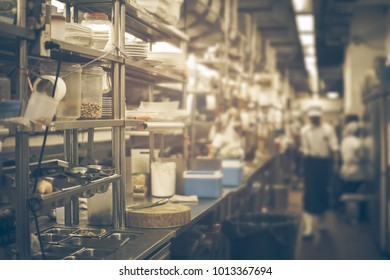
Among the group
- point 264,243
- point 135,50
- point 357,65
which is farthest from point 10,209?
point 357,65

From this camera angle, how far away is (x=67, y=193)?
186 cm

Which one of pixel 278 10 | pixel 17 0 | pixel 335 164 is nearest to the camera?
pixel 17 0

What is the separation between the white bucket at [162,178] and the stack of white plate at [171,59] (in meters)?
0.62

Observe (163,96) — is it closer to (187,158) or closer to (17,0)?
(187,158)

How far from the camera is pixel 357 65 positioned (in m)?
8.69

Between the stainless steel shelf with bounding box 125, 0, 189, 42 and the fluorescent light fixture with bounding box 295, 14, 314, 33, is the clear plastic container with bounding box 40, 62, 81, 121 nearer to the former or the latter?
the stainless steel shelf with bounding box 125, 0, 189, 42

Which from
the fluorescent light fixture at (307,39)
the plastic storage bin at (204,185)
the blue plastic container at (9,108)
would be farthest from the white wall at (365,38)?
the blue plastic container at (9,108)

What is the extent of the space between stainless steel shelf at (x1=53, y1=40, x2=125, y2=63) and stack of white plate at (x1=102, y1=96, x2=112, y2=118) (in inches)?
8.8

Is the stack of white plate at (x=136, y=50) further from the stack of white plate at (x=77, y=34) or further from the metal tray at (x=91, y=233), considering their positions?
the metal tray at (x=91, y=233)

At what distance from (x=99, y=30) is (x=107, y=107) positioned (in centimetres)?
38

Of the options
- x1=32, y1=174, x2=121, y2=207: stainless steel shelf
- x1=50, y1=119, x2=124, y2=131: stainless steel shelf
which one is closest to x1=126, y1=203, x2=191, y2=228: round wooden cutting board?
x1=32, y1=174, x2=121, y2=207: stainless steel shelf

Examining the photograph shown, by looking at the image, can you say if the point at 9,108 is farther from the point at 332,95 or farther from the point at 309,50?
the point at 332,95

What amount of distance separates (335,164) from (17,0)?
8.66 meters

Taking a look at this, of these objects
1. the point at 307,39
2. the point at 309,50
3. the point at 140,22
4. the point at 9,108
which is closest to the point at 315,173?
the point at 307,39
